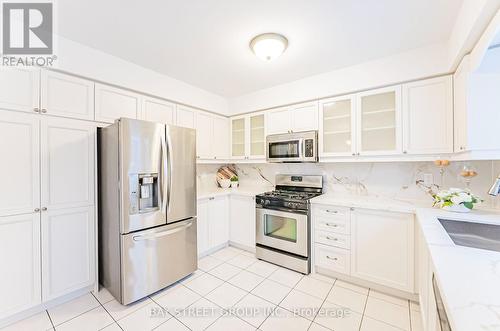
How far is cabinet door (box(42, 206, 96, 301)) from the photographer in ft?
6.07

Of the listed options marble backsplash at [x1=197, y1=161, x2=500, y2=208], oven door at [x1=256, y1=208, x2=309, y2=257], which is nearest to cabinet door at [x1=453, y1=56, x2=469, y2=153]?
marble backsplash at [x1=197, y1=161, x2=500, y2=208]

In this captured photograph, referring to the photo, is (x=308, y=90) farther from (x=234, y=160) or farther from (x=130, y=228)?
(x=130, y=228)

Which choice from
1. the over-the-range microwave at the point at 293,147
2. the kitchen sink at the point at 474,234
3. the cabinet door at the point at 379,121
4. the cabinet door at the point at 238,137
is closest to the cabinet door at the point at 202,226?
the cabinet door at the point at 238,137

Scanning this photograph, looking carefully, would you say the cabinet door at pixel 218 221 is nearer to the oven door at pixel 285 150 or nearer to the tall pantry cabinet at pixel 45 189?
the oven door at pixel 285 150

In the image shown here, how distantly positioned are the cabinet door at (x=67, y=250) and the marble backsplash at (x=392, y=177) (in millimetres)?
1691

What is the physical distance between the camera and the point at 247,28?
178cm

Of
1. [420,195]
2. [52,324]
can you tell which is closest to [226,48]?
[420,195]

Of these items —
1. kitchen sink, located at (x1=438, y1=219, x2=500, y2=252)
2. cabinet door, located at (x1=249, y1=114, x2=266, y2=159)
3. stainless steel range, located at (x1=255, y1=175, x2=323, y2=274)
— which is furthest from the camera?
cabinet door, located at (x1=249, y1=114, x2=266, y2=159)

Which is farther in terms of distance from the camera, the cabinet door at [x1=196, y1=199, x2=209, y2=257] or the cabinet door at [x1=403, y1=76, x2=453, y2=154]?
→ the cabinet door at [x1=196, y1=199, x2=209, y2=257]

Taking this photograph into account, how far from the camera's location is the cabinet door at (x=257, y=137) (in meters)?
3.24

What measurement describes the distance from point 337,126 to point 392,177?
87cm

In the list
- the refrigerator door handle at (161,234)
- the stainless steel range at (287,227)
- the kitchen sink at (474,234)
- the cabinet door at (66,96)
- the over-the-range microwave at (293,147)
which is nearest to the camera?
the kitchen sink at (474,234)

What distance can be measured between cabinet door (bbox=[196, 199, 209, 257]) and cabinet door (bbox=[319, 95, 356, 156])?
66.6 inches

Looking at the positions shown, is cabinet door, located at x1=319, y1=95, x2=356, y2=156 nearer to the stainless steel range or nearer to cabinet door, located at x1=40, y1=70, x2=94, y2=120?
the stainless steel range
